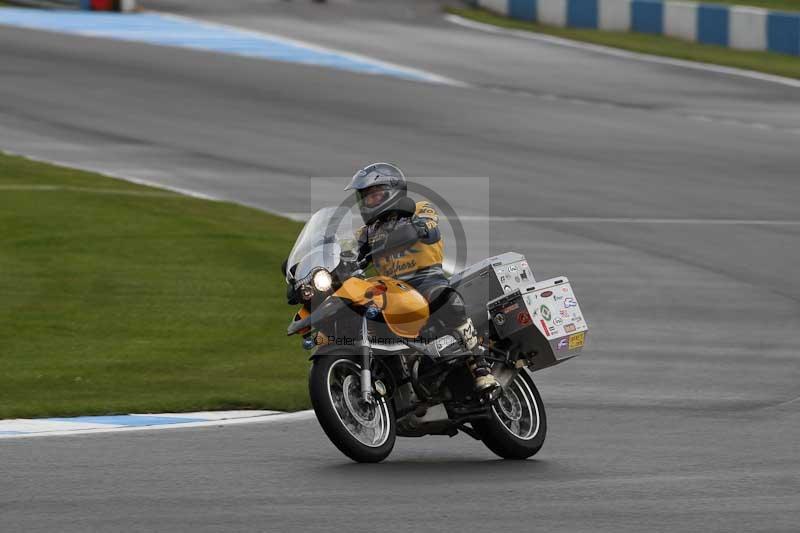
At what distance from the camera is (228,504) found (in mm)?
7500

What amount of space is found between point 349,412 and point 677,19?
30077 mm

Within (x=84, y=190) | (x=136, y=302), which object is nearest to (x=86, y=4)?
(x=84, y=190)

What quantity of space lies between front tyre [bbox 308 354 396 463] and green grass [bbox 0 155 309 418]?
6.59 feet

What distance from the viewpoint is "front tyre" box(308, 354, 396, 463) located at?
8.38 meters

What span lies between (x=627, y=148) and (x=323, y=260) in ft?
51.9

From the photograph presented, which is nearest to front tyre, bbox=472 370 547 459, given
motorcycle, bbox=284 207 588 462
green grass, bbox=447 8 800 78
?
motorcycle, bbox=284 207 588 462

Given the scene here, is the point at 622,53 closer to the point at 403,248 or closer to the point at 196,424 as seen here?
the point at 196,424

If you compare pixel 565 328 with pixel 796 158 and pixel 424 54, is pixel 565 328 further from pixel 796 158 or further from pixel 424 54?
pixel 424 54

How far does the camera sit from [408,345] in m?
8.89

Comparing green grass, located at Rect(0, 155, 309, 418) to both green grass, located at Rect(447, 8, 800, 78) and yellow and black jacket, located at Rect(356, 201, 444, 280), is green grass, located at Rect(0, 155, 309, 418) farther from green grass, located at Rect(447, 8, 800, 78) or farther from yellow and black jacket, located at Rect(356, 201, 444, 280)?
green grass, located at Rect(447, 8, 800, 78)

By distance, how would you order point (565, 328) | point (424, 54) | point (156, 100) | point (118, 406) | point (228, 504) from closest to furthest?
point (228, 504)
point (565, 328)
point (118, 406)
point (156, 100)
point (424, 54)

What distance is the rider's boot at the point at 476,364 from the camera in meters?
9.02

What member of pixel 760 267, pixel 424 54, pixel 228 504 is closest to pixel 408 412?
pixel 228 504

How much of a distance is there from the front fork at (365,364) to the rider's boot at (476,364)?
642mm
